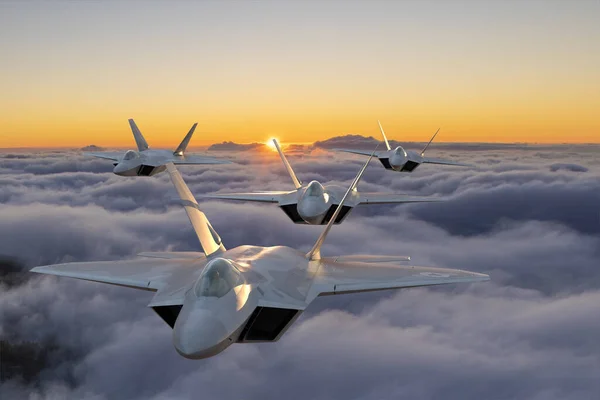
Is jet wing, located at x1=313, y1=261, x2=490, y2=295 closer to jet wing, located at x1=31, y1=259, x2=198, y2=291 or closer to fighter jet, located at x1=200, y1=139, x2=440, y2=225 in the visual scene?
jet wing, located at x1=31, y1=259, x2=198, y2=291

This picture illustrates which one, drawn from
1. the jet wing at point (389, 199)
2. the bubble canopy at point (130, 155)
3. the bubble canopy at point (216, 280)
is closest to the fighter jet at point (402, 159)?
the jet wing at point (389, 199)

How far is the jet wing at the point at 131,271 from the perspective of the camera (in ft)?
56.1

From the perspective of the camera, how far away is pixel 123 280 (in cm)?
1730

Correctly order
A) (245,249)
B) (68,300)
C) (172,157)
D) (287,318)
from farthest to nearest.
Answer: (68,300) → (172,157) → (245,249) → (287,318)

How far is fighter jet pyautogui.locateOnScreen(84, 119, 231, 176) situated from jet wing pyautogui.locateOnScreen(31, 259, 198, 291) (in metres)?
26.0

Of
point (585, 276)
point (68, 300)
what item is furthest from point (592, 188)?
point (68, 300)

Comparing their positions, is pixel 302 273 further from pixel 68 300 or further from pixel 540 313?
pixel 68 300

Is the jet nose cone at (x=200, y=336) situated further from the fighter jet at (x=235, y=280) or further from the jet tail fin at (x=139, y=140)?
the jet tail fin at (x=139, y=140)

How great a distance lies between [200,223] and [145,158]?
32.6 metres

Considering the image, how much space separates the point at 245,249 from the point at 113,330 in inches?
3286

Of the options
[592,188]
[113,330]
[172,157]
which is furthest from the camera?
[592,188]

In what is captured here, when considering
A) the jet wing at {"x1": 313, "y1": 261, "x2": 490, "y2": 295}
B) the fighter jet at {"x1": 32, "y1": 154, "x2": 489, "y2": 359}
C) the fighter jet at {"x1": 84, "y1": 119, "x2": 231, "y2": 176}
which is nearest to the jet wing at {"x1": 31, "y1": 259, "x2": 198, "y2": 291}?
the fighter jet at {"x1": 32, "y1": 154, "x2": 489, "y2": 359}

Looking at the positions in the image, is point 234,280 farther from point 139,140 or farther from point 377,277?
point 139,140

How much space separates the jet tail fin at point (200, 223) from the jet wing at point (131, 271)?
998 millimetres
